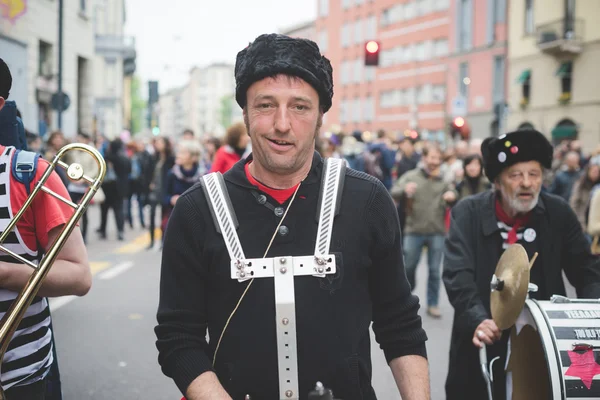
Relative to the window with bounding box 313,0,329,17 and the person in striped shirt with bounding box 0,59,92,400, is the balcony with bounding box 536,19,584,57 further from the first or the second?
the window with bounding box 313,0,329,17

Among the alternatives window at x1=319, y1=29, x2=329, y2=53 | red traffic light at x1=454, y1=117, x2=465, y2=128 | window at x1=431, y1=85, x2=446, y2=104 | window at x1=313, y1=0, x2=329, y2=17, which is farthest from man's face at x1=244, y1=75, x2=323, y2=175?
window at x1=313, y1=0, x2=329, y2=17

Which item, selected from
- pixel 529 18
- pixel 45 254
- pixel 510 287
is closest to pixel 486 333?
pixel 510 287

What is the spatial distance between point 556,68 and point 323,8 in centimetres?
4451

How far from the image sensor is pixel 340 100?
74.4m

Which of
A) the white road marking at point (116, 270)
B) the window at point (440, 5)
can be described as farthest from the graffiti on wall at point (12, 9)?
the window at point (440, 5)

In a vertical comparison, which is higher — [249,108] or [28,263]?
[249,108]

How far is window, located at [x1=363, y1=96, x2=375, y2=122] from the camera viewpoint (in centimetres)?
6838

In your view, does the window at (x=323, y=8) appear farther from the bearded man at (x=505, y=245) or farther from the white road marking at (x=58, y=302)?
A: the bearded man at (x=505, y=245)

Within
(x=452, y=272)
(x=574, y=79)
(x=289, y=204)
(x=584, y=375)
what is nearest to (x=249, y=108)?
(x=289, y=204)

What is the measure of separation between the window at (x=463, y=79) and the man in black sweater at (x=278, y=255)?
48.0 m

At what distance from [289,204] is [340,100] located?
73.0 metres

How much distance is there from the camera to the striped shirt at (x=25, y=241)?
2.44 meters

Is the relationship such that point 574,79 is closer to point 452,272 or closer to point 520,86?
point 520,86

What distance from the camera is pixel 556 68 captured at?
3569 centimetres
